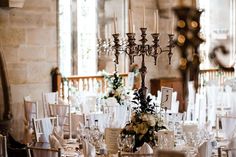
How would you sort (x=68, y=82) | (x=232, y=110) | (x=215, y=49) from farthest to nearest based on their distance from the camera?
(x=68, y=82) < (x=232, y=110) < (x=215, y=49)

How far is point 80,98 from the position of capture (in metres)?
8.19

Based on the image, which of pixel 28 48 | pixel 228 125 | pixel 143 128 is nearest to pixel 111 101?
pixel 228 125

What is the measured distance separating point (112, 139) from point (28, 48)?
4594 mm

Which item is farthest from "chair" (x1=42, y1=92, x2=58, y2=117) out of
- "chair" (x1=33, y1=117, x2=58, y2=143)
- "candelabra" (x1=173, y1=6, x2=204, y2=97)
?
"candelabra" (x1=173, y1=6, x2=204, y2=97)

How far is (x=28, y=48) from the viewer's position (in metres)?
9.11

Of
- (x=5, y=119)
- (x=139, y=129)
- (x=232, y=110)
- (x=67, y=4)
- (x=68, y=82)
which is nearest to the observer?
(x=139, y=129)

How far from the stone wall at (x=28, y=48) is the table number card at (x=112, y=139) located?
14.0 ft

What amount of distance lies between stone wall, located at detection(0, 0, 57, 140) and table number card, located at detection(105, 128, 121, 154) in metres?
4.26

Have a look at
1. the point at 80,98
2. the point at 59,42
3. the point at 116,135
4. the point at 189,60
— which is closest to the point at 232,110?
the point at 80,98

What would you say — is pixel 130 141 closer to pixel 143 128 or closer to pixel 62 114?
pixel 143 128

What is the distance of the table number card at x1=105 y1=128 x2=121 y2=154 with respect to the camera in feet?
15.9

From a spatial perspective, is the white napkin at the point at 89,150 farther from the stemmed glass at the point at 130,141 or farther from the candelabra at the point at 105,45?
the candelabra at the point at 105,45

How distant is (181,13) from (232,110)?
6.56 metres

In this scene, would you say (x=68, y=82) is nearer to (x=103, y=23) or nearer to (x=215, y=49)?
(x=103, y=23)
